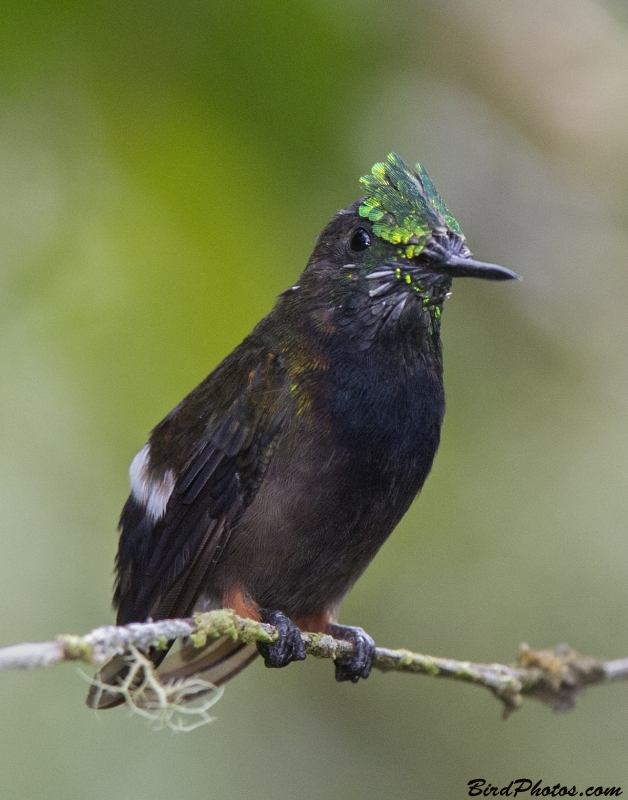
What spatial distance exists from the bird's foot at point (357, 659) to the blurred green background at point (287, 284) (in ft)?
5.10

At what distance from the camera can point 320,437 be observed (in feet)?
10.8

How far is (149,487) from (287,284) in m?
1.27

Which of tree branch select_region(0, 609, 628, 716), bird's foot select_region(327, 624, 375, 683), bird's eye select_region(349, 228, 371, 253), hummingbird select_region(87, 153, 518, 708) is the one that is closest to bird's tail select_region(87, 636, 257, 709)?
hummingbird select_region(87, 153, 518, 708)

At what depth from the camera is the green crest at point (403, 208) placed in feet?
11.0

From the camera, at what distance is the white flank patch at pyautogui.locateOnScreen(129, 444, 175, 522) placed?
146 inches

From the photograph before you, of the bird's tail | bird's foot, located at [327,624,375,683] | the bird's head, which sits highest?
the bird's head

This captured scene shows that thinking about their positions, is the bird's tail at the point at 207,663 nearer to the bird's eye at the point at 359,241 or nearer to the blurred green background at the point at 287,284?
the blurred green background at the point at 287,284

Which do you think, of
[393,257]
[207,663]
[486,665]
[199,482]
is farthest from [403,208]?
[207,663]

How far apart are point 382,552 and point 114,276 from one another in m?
2.01

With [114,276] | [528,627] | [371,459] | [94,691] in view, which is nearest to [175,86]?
[114,276]

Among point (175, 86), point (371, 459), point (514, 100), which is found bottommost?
point (371, 459)

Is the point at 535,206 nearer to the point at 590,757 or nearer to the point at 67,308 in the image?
the point at 67,308

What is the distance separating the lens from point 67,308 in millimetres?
4980

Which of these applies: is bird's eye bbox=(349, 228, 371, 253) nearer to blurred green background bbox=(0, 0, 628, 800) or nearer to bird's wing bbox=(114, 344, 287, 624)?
bird's wing bbox=(114, 344, 287, 624)
